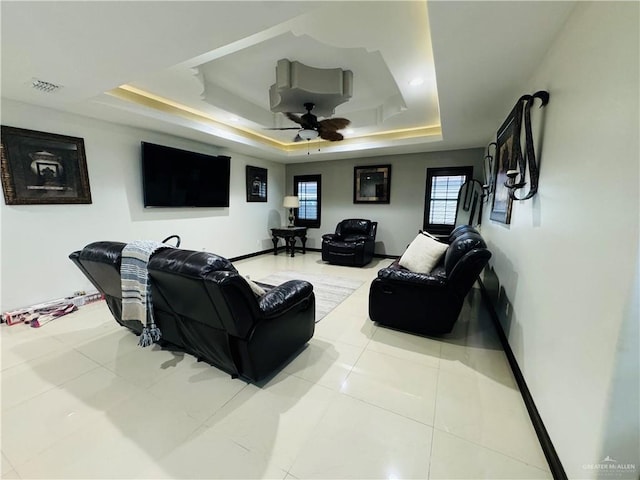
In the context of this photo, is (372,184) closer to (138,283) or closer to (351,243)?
(351,243)

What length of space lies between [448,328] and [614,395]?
5.31 ft

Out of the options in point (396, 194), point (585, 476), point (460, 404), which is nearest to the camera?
point (585, 476)

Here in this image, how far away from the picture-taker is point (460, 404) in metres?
1.77

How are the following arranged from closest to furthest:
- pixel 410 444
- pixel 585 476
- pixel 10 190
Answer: pixel 585 476, pixel 410 444, pixel 10 190

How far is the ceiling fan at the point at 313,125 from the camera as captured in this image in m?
3.42

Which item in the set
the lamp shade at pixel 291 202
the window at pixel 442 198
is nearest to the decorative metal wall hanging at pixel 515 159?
the window at pixel 442 198

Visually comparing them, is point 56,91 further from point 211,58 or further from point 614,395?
point 614,395

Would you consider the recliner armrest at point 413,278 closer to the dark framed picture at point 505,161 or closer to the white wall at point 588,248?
the white wall at point 588,248

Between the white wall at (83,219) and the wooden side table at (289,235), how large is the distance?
1725 mm

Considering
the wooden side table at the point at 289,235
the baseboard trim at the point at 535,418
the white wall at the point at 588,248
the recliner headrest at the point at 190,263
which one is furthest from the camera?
the wooden side table at the point at 289,235

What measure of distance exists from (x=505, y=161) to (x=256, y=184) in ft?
16.4

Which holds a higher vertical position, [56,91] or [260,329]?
[56,91]

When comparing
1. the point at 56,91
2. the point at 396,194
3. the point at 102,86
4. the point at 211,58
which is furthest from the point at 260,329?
the point at 396,194

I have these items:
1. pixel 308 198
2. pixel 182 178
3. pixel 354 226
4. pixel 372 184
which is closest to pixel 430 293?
pixel 354 226
